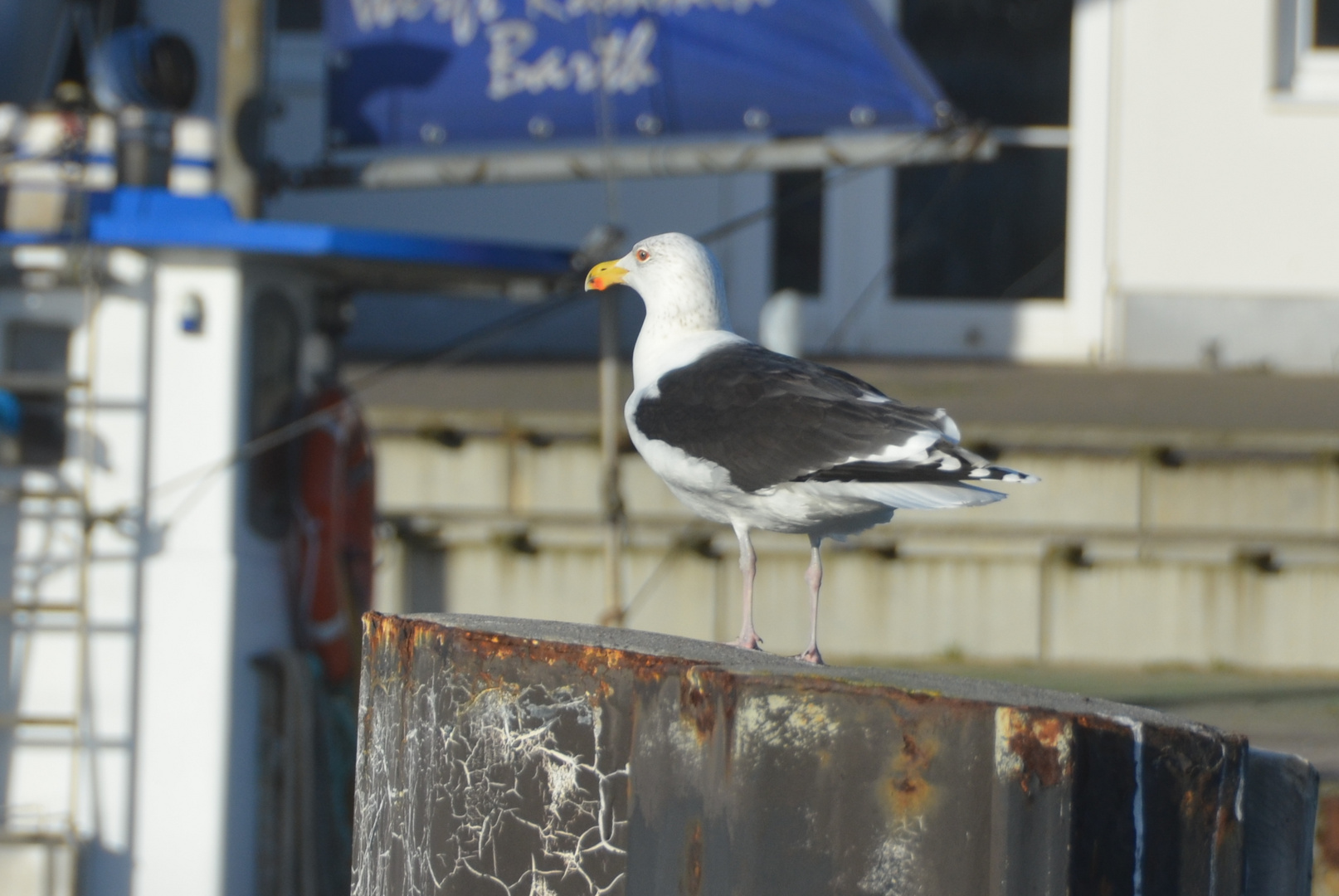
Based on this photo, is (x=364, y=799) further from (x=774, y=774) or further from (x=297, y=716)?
(x=297, y=716)

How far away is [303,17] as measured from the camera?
10.7 metres

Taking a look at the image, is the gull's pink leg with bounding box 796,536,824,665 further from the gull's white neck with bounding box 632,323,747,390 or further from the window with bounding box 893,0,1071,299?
the window with bounding box 893,0,1071,299

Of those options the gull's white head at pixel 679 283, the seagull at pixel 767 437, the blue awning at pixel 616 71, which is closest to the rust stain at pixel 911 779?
the seagull at pixel 767 437

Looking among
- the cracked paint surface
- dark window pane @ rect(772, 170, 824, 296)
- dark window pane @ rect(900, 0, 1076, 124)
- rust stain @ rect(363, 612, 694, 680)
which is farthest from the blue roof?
dark window pane @ rect(900, 0, 1076, 124)

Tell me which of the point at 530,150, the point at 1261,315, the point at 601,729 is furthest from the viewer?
the point at 1261,315

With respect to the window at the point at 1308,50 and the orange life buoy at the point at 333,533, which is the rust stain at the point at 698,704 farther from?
the window at the point at 1308,50

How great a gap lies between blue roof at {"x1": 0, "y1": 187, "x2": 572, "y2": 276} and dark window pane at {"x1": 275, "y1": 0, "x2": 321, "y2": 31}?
454cm

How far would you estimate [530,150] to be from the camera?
6832 mm

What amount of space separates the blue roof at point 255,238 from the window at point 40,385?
16.1 inches

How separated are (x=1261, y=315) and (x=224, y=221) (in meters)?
6.50

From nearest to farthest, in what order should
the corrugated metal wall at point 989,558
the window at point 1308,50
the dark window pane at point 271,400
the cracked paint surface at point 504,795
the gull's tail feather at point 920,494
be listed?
the cracked paint surface at point 504,795, the gull's tail feather at point 920,494, the dark window pane at point 271,400, the corrugated metal wall at point 989,558, the window at point 1308,50

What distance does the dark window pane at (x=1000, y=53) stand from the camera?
1084cm

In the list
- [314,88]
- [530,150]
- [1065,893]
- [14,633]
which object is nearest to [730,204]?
[314,88]

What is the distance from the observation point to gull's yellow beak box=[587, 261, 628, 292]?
150 inches
